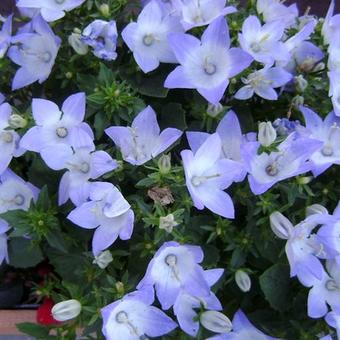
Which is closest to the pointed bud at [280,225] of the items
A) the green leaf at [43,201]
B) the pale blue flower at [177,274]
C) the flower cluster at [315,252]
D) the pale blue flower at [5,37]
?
the flower cluster at [315,252]

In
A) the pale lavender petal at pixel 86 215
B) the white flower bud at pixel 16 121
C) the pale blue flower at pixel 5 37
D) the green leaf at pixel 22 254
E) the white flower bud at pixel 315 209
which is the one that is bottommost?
the green leaf at pixel 22 254

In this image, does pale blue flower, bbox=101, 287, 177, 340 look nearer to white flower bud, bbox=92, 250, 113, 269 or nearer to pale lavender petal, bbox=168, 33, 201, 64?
white flower bud, bbox=92, 250, 113, 269

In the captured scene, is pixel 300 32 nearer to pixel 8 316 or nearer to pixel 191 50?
pixel 191 50

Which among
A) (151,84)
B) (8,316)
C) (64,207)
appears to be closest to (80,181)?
(64,207)

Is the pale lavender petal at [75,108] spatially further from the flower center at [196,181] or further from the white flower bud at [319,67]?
the white flower bud at [319,67]

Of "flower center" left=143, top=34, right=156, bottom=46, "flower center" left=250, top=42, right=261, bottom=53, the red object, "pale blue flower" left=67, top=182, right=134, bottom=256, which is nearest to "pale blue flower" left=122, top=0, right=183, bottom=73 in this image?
"flower center" left=143, top=34, right=156, bottom=46
